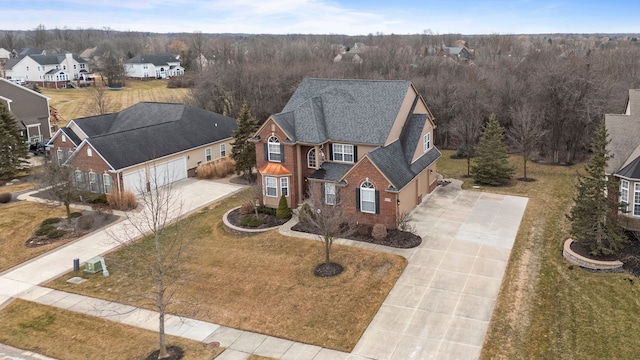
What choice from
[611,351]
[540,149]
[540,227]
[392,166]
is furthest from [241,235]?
[540,149]

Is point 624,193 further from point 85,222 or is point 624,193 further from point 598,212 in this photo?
point 85,222

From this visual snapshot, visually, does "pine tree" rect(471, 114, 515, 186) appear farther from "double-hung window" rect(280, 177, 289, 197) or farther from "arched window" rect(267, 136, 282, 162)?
"arched window" rect(267, 136, 282, 162)

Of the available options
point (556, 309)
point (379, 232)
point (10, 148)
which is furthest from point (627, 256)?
point (10, 148)

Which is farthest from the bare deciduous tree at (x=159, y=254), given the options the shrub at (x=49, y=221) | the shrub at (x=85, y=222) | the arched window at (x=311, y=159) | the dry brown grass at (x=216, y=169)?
the arched window at (x=311, y=159)

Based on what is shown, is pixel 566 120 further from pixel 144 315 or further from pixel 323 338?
pixel 144 315

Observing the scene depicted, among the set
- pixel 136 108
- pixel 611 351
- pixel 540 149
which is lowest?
pixel 611 351

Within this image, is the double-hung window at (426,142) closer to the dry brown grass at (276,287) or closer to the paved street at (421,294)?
the paved street at (421,294)

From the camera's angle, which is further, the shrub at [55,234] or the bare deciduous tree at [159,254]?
the shrub at [55,234]
